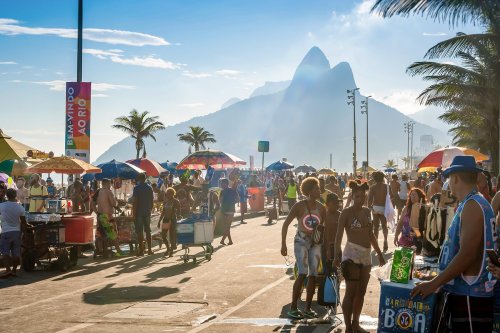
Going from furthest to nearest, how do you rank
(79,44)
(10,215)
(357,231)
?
(79,44) → (10,215) → (357,231)

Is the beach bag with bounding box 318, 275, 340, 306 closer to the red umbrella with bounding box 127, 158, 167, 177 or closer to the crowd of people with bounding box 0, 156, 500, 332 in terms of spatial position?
the crowd of people with bounding box 0, 156, 500, 332

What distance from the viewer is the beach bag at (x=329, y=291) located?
374 inches

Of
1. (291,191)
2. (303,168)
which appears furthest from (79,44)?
(303,168)

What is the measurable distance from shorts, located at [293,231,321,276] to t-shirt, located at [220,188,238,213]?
35.5 ft

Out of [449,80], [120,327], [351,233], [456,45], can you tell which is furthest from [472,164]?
[449,80]

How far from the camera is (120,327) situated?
8.92 meters

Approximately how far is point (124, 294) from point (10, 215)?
11.4 feet

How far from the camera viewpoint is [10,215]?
534 inches

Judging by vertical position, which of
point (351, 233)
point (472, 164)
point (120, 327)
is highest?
point (472, 164)

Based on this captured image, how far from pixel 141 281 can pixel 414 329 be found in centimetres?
860

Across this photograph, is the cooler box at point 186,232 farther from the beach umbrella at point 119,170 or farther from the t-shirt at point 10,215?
the beach umbrella at point 119,170

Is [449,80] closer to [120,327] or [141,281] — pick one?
[141,281]

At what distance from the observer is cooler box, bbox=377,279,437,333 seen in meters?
5.23

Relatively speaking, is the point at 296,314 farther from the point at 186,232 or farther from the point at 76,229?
the point at 76,229
